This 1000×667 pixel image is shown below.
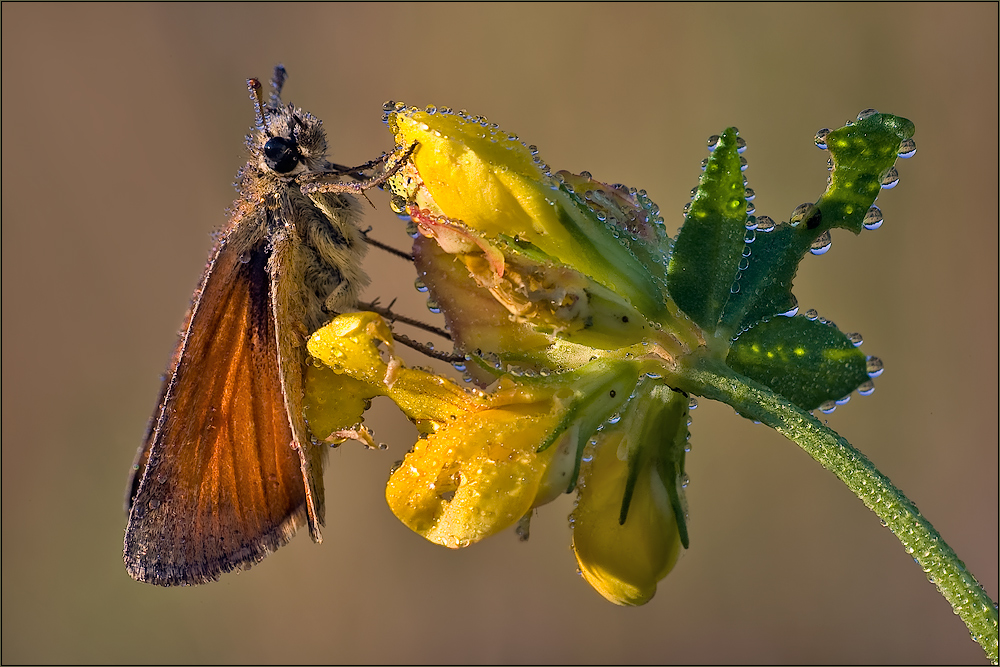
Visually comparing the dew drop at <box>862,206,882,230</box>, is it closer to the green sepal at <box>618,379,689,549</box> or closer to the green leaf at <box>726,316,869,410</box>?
the green leaf at <box>726,316,869,410</box>

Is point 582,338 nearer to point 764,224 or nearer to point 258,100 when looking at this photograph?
point 764,224

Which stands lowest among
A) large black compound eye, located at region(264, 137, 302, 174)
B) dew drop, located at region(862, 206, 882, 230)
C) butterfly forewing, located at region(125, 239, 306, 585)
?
butterfly forewing, located at region(125, 239, 306, 585)

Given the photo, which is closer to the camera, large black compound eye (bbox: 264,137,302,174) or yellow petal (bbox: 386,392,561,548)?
yellow petal (bbox: 386,392,561,548)

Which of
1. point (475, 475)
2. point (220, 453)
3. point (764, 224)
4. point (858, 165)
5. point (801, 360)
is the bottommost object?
point (220, 453)

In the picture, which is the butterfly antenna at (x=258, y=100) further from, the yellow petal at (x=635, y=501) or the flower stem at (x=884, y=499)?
the flower stem at (x=884, y=499)

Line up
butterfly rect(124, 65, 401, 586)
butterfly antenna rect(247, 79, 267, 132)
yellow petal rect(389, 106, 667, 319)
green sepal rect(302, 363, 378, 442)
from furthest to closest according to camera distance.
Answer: butterfly antenna rect(247, 79, 267, 132)
butterfly rect(124, 65, 401, 586)
green sepal rect(302, 363, 378, 442)
yellow petal rect(389, 106, 667, 319)

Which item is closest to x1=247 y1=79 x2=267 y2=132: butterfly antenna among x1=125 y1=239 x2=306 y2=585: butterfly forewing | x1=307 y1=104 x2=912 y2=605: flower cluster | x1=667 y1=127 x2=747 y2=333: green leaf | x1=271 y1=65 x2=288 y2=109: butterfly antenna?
x1=271 y1=65 x2=288 y2=109: butterfly antenna

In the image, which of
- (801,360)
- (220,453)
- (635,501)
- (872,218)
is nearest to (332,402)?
(220,453)

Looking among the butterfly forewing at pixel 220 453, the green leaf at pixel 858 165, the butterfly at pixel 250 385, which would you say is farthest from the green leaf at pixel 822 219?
the butterfly forewing at pixel 220 453
